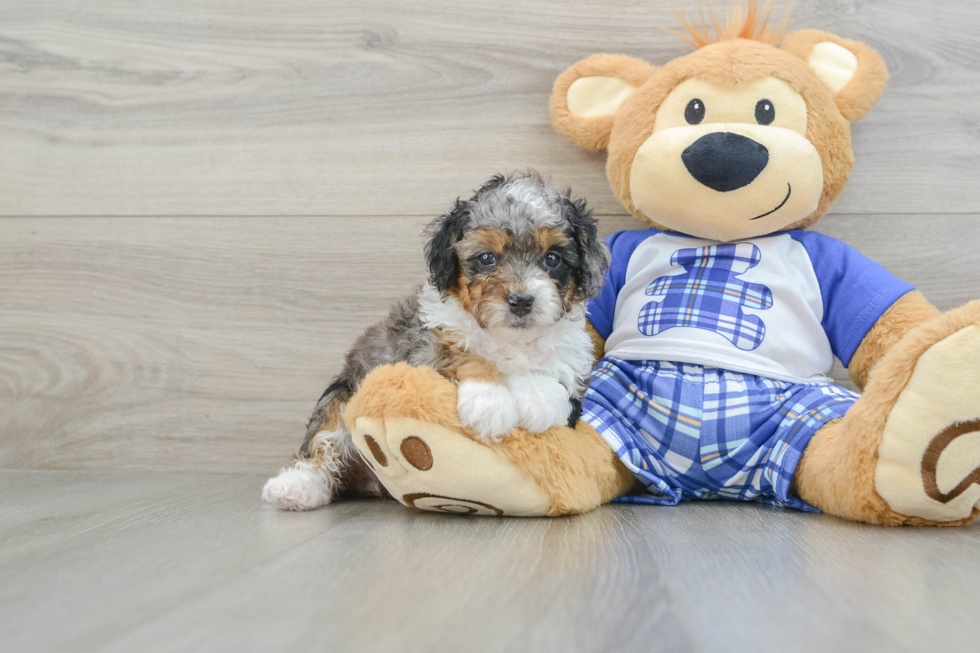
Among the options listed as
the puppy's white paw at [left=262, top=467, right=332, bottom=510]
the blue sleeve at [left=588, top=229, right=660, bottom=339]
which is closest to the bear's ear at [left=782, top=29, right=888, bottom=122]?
the blue sleeve at [left=588, top=229, right=660, bottom=339]

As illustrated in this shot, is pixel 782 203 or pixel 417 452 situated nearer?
pixel 417 452

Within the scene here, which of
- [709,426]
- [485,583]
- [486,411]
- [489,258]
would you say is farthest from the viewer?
[709,426]

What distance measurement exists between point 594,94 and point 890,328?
0.91 m

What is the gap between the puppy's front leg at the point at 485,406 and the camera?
131 cm

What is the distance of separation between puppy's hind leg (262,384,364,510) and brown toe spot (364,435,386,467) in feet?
0.96

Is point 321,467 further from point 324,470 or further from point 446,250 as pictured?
point 446,250

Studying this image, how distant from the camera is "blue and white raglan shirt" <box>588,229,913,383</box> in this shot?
5.22ft

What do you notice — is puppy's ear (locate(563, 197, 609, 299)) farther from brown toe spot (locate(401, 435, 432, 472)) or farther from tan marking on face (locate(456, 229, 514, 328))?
brown toe spot (locate(401, 435, 432, 472))

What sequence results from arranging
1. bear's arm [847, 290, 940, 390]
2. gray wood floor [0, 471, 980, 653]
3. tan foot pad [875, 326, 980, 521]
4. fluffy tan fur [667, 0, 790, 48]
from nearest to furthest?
gray wood floor [0, 471, 980, 653] < tan foot pad [875, 326, 980, 521] < bear's arm [847, 290, 940, 390] < fluffy tan fur [667, 0, 790, 48]

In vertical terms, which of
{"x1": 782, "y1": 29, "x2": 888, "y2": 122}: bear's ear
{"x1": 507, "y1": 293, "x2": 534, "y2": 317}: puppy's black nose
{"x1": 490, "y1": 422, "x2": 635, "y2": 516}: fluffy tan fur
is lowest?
{"x1": 490, "y1": 422, "x2": 635, "y2": 516}: fluffy tan fur

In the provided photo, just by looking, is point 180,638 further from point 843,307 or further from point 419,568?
point 843,307

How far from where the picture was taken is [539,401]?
138 centimetres

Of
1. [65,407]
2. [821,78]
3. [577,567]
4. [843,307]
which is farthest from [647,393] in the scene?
[65,407]

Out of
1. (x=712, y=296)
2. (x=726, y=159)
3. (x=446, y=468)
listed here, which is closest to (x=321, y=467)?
(x=446, y=468)
